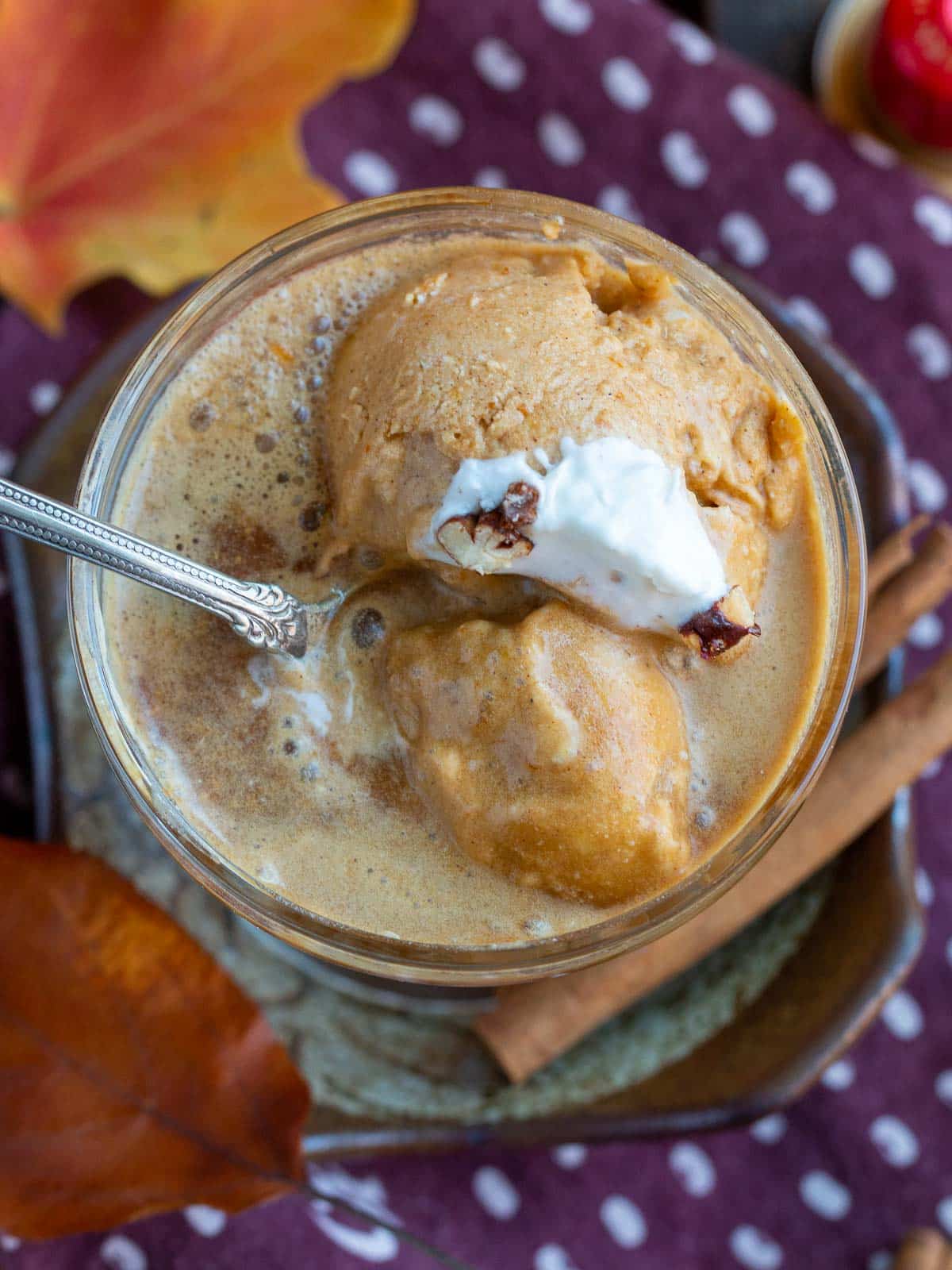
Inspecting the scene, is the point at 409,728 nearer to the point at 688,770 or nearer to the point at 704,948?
the point at 688,770

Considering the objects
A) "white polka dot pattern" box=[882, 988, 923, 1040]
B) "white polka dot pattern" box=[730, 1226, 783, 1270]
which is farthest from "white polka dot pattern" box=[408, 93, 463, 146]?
"white polka dot pattern" box=[730, 1226, 783, 1270]

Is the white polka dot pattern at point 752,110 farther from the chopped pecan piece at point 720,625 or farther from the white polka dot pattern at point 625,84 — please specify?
the chopped pecan piece at point 720,625

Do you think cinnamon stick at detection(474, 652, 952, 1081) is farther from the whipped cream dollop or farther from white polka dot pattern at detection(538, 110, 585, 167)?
white polka dot pattern at detection(538, 110, 585, 167)

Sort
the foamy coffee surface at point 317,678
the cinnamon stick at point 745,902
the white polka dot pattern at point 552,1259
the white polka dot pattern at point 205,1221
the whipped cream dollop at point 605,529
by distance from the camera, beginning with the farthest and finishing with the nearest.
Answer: the white polka dot pattern at point 552,1259
the white polka dot pattern at point 205,1221
the cinnamon stick at point 745,902
the foamy coffee surface at point 317,678
the whipped cream dollop at point 605,529

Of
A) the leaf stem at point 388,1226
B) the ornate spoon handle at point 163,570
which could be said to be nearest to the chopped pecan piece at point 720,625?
the ornate spoon handle at point 163,570

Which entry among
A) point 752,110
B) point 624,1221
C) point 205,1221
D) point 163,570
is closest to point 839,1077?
point 624,1221

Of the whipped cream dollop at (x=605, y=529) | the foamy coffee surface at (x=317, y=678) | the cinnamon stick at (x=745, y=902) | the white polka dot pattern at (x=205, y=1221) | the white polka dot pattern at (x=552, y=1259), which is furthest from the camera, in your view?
the white polka dot pattern at (x=552, y=1259)

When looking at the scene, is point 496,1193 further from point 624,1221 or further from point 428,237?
point 428,237
